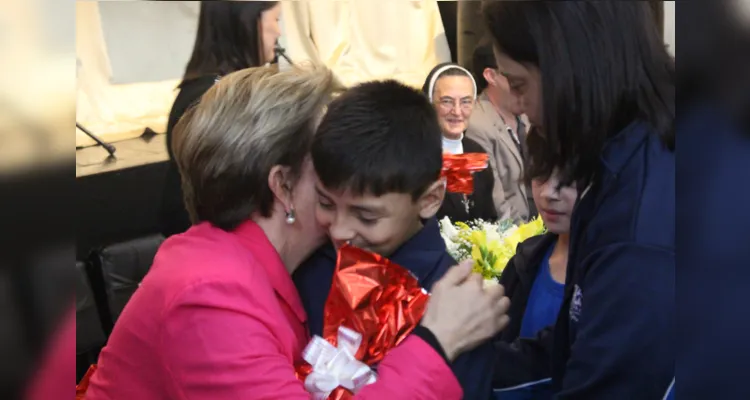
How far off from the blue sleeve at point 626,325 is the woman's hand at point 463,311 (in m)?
0.10

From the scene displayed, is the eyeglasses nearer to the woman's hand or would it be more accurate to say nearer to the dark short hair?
the dark short hair

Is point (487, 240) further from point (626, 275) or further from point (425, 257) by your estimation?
point (626, 275)

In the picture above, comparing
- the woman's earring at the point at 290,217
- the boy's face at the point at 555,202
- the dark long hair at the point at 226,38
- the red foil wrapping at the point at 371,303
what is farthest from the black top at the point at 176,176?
the boy's face at the point at 555,202

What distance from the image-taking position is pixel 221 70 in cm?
85

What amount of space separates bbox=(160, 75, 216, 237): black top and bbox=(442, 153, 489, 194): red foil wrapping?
29 cm

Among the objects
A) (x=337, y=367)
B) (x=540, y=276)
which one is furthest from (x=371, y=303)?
(x=540, y=276)

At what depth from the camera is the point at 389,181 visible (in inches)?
27.0

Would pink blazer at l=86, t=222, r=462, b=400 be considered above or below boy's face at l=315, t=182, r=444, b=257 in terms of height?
below

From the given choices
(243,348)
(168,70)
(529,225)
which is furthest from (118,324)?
(529,225)

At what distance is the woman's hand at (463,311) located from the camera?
629 millimetres

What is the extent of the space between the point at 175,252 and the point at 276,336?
0.14m

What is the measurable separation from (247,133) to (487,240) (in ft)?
1.00

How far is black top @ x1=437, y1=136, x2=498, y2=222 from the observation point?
0.81 m

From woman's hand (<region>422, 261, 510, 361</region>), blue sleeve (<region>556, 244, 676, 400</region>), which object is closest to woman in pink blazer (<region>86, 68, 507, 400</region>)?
woman's hand (<region>422, 261, 510, 361</region>)
